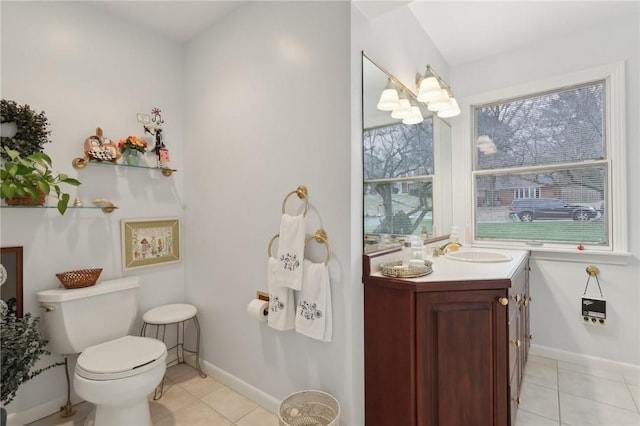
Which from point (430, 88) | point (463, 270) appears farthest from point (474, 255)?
point (430, 88)

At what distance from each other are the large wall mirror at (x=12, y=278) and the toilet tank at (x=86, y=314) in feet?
0.33

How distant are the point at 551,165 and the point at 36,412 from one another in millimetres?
3841

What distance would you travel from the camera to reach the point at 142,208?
2.25 metres

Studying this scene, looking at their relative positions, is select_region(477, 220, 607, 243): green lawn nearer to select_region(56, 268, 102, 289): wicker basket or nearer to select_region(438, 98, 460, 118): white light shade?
select_region(438, 98, 460, 118): white light shade

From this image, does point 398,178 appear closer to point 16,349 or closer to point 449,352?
point 449,352

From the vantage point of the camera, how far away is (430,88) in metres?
2.06

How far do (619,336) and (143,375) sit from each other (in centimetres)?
314

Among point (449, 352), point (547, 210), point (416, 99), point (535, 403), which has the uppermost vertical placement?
point (416, 99)

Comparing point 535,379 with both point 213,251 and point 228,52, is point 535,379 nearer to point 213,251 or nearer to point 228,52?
point 213,251

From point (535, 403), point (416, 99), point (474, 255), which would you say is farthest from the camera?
point (474, 255)

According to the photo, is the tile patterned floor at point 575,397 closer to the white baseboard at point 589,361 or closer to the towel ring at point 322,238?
the white baseboard at point 589,361

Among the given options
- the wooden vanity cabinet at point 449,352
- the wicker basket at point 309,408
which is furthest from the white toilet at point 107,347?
the wooden vanity cabinet at point 449,352

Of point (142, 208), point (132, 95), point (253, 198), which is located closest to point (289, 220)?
point (253, 198)

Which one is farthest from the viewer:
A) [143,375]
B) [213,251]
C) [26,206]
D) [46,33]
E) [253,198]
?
[213,251]
